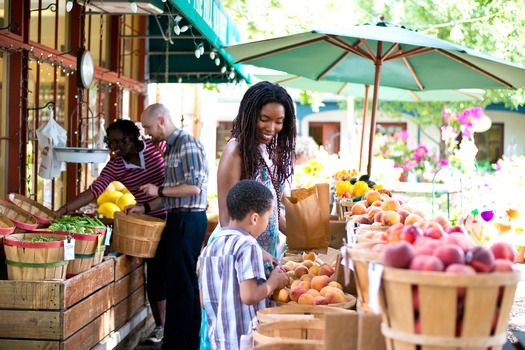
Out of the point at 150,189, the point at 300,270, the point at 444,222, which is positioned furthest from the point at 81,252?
the point at 444,222

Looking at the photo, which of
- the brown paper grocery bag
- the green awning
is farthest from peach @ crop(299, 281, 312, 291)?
the green awning

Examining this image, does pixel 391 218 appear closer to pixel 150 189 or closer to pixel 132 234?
pixel 132 234

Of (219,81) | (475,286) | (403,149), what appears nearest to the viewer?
(475,286)

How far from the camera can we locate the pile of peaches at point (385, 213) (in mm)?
3137

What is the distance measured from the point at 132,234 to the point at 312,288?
2.83 meters

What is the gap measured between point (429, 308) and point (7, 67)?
209 inches

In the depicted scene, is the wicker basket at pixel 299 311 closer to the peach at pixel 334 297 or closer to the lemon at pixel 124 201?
the peach at pixel 334 297

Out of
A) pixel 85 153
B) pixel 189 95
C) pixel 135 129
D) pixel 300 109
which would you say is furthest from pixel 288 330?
pixel 300 109

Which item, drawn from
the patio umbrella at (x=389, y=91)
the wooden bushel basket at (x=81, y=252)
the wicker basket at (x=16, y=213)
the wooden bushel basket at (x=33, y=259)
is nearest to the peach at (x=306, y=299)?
the wooden bushel basket at (x=33, y=259)

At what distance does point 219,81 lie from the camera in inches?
444

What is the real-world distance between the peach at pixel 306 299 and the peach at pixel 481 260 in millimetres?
1391

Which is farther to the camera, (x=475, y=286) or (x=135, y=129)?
(x=135, y=129)

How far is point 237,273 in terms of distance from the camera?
10.4 feet

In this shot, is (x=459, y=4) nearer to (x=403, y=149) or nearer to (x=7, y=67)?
(x=403, y=149)
